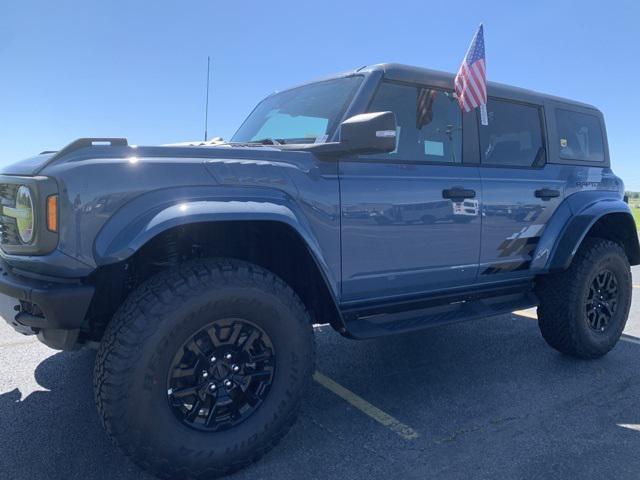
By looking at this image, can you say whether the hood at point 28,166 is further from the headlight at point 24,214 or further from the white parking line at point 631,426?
the white parking line at point 631,426

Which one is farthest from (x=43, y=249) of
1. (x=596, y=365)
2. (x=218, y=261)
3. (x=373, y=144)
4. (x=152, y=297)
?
(x=596, y=365)

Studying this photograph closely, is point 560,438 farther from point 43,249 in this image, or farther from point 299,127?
point 43,249

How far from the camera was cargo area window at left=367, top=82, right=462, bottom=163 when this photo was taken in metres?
3.20

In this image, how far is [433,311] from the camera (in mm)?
3402

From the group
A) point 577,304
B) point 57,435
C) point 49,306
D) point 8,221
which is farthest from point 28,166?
point 577,304

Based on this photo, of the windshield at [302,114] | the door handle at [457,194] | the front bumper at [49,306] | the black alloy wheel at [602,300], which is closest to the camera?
the front bumper at [49,306]

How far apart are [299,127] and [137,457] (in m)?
2.13

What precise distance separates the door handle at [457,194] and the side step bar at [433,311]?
0.68 m

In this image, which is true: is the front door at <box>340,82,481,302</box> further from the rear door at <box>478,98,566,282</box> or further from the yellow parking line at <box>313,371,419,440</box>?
the yellow parking line at <box>313,371,419,440</box>

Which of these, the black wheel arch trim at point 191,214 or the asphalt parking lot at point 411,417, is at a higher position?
the black wheel arch trim at point 191,214

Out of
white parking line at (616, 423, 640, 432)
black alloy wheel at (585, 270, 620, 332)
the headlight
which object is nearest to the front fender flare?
the headlight

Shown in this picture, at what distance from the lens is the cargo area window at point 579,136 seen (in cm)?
425

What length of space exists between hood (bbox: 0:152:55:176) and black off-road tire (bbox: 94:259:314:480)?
2.35 feet

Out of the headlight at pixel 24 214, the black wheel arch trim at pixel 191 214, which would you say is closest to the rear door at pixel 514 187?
the black wheel arch trim at pixel 191 214
